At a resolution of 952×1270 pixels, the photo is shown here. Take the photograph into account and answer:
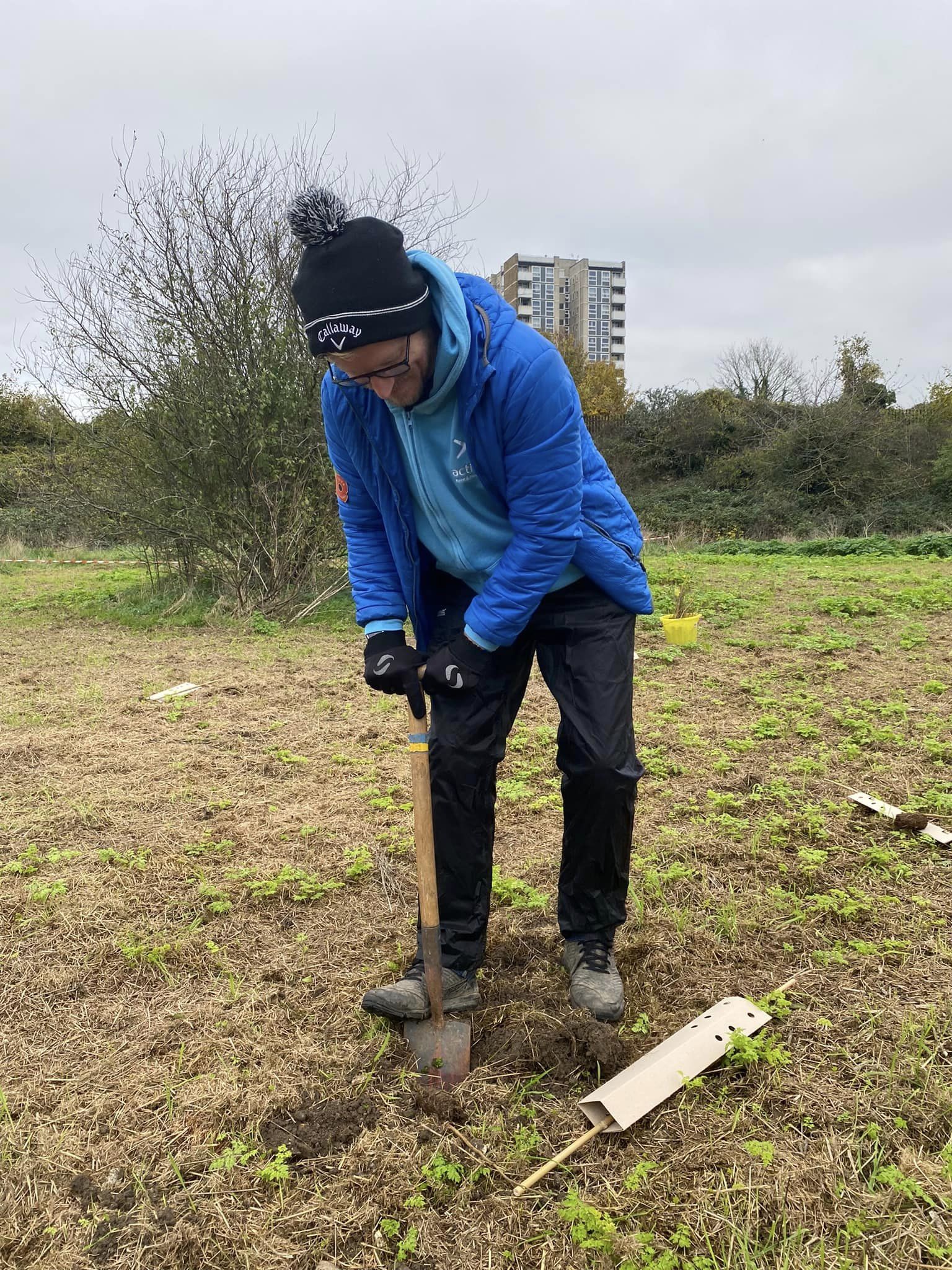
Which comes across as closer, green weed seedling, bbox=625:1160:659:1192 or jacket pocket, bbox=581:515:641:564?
green weed seedling, bbox=625:1160:659:1192

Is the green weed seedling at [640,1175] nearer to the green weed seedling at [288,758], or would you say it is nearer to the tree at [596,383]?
the green weed seedling at [288,758]

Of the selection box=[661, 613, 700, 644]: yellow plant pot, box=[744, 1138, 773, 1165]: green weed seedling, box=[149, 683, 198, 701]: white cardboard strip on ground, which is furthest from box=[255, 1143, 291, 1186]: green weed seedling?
box=[661, 613, 700, 644]: yellow plant pot

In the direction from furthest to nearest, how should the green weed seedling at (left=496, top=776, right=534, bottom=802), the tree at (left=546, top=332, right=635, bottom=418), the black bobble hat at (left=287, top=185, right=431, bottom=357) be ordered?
the tree at (left=546, top=332, right=635, bottom=418) < the green weed seedling at (left=496, top=776, right=534, bottom=802) < the black bobble hat at (left=287, top=185, right=431, bottom=357)

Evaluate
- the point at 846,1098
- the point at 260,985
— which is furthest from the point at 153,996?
the point at 846,1098

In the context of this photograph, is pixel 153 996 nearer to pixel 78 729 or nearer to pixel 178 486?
pixel 78 729

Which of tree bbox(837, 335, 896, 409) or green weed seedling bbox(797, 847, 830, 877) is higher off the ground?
tree bbox(837, 335, 896, 409)

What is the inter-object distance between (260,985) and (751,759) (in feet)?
9.06

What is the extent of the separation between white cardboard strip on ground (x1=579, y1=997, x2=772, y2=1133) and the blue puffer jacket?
1100 millimetres

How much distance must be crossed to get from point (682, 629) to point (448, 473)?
5.49 metres

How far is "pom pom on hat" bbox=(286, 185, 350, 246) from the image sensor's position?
188cm

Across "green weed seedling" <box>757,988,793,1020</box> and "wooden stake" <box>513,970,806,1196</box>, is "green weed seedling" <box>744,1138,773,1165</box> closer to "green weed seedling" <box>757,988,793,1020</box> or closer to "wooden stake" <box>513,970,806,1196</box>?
"wooden stake" <box>513,970,806,1196</box>

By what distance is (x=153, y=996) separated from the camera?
252 cm

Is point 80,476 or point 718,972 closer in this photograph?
point 718,972

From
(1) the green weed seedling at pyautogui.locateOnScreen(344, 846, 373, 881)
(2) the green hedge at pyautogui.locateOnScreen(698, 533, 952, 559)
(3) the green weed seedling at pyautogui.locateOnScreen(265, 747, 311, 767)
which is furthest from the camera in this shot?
(2) the green hedge at pyautogui.locateOnScreen(698, 533, 952, 559)
